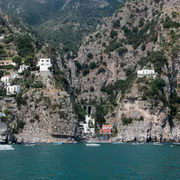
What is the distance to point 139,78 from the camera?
155 metres

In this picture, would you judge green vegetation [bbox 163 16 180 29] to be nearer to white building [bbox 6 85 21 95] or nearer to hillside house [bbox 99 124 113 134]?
hillside house [bbox 99 124 113 134]

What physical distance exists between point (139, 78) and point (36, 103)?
36313 millimetres

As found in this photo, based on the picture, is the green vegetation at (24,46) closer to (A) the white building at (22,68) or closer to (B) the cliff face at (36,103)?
(B) the cliff face at (36,103)

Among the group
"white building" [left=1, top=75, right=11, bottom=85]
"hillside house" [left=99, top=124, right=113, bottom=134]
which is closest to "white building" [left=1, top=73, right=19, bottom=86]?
"white building" [left=1, top=75, right=11, bottom=85]

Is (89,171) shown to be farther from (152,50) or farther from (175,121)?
(152,50)

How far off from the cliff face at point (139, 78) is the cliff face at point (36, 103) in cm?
1975

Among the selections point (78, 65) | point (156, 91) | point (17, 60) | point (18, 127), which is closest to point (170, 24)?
point (156, 91)

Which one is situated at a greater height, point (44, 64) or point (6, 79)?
point (44, 64)

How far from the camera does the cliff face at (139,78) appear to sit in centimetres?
14750

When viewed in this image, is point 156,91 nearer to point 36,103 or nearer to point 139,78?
point 139,78

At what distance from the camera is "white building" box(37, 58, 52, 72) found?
5723 inches

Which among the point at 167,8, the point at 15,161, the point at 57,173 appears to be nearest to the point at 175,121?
the point at 167,8

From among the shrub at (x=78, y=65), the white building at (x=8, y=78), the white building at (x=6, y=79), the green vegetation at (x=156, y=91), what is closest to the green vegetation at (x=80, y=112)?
the white building at (x=8, y=78)

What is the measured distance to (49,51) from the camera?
158 m
